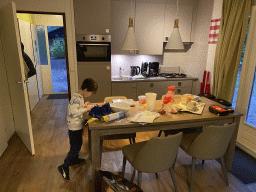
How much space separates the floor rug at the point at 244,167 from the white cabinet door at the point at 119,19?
2.88 m

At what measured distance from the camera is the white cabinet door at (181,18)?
3990mm

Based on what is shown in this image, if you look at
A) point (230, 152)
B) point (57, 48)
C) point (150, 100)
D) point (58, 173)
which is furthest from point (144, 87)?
point (57, 48)

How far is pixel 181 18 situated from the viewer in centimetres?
408

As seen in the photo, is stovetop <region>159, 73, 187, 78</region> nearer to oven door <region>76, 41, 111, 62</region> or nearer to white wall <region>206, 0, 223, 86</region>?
white wall <region>206, 0, 223, 86</region>

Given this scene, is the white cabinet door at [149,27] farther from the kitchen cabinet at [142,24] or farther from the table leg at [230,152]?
the table leg at [230,152]

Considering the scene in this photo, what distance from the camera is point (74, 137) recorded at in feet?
6.71

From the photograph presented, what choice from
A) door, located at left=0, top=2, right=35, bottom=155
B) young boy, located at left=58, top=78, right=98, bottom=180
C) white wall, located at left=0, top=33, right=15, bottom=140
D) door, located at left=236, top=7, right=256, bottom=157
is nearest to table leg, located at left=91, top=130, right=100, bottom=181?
young boy, located at left=58, top=78, right=98, bottom=180

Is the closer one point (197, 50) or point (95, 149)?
point (95, 149)

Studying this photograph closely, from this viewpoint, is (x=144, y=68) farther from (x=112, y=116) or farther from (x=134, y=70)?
(x=112, y=116)

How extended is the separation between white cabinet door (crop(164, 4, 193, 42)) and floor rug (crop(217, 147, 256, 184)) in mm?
2658

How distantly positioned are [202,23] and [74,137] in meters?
3.50

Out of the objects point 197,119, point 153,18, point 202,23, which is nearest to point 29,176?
point 197,119

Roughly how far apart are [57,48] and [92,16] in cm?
313

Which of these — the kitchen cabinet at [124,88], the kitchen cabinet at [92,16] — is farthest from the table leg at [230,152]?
the kitchen cabinet at [92,16]
